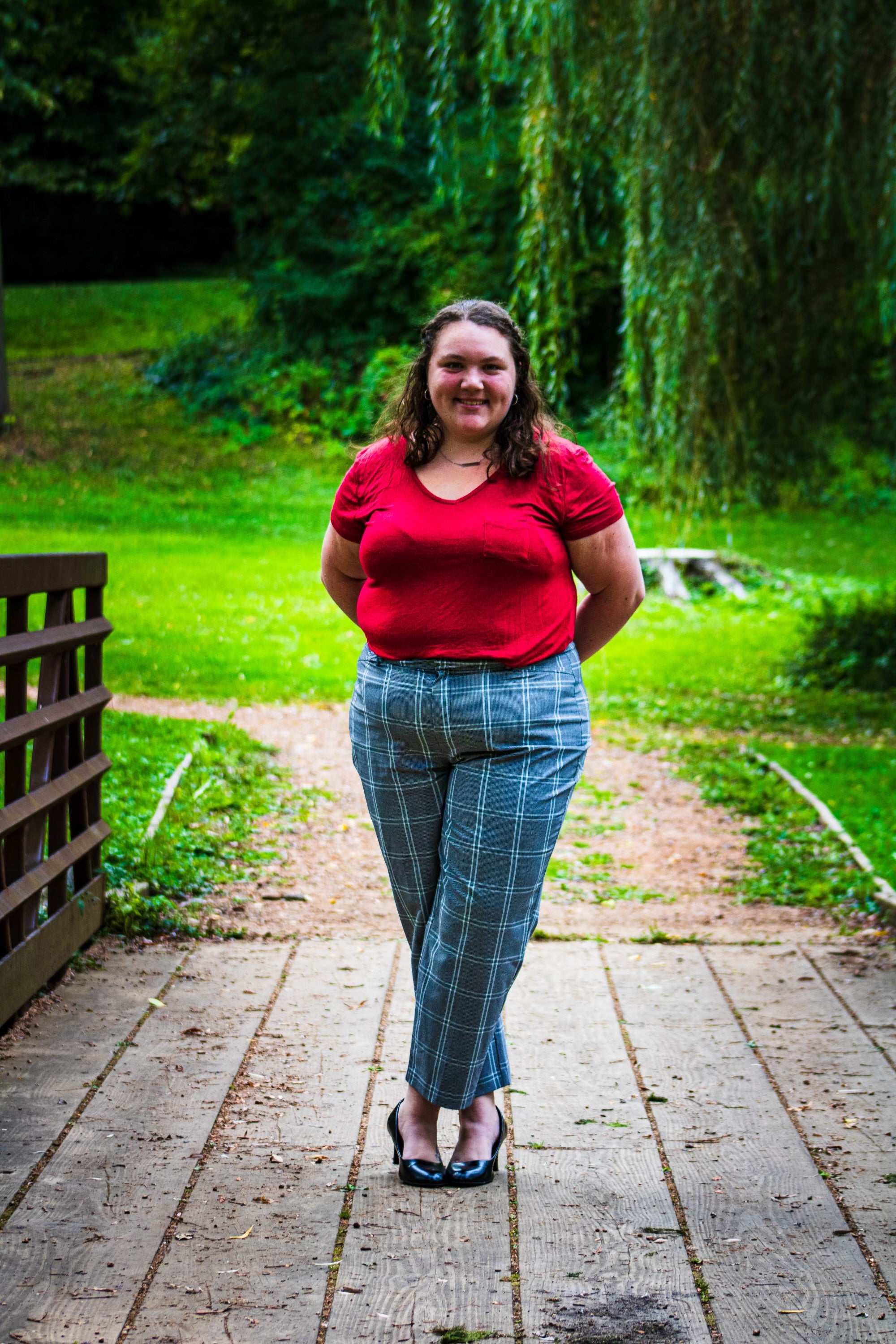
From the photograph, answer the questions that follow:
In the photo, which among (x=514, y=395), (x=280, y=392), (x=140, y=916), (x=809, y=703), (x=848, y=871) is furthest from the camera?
(x=280, y=392)

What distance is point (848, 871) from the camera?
569 centimetres

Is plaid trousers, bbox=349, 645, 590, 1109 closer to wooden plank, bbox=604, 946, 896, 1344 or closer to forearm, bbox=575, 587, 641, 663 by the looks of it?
forearm, bbox=575, 587, 641, 663

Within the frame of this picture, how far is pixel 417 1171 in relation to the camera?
276 cm

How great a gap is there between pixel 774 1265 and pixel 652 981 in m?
1.77

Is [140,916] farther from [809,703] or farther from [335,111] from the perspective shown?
[335,111]

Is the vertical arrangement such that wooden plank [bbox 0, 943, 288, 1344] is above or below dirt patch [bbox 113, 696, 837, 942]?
above

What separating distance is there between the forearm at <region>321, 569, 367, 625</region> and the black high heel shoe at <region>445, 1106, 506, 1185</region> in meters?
1.17

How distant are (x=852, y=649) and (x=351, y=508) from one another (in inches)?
354

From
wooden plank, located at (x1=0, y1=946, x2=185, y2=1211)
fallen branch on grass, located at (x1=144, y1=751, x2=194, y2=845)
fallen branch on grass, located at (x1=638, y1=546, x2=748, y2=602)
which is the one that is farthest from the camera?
fallen branch on grass, located at (x1=638, y1=546, x2=748, y2=602)

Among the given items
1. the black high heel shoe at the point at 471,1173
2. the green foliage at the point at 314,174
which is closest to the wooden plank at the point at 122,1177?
the black high heel shoe at the point at 471,1173

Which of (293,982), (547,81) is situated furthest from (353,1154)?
(547,81)

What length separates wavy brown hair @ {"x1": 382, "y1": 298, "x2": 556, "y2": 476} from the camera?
266 cm

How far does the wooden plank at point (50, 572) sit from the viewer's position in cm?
339

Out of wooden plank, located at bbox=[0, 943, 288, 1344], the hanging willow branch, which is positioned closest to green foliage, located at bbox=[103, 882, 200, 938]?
wooden plank, located at bbox=[0, 943, 288, 1344]
